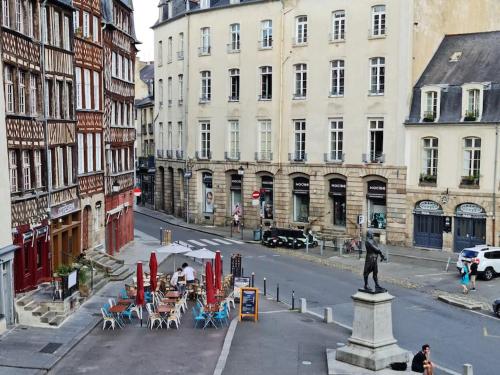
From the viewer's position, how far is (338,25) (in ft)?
161

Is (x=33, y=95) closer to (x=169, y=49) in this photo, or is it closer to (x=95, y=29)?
(x=95, y=29)

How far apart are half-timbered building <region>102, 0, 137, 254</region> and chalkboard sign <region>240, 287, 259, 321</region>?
14.8 metres

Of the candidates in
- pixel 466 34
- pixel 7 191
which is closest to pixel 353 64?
pixel 466 34

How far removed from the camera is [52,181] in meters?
30.0

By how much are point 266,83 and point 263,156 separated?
16.8 ft

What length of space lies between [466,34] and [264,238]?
18227 millimetres

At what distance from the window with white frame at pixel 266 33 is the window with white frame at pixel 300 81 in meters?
2.87

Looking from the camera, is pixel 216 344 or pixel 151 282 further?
pixel 151 282

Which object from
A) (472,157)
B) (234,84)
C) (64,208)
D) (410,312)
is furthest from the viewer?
(234,84)

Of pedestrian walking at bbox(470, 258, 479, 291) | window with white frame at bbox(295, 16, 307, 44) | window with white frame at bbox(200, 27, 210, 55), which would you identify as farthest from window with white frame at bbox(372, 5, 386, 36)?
pedestrian walking at bbox(470, 258, 479, 291)

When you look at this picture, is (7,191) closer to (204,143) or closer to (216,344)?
(216,344)

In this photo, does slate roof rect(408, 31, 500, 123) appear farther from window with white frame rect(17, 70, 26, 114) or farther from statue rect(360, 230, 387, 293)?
window with white frame rect(17, 70, 26, 114)

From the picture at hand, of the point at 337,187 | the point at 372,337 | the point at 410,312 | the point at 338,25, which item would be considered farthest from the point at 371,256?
the point at 338,25

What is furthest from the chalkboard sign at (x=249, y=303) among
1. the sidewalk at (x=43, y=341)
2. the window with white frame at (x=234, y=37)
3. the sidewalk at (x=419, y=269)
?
the window with white frame at (x=234, y=37)
